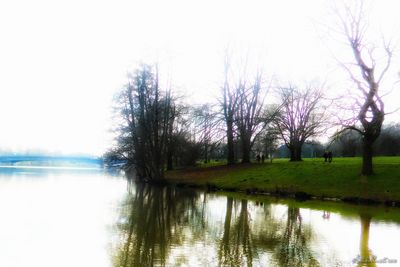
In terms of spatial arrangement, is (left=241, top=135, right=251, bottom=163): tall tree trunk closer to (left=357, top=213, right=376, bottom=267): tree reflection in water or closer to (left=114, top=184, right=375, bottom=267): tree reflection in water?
(left=114, top=184, right=375, bottom=267): tree reflection in water

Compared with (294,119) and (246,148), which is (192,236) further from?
(294,119)

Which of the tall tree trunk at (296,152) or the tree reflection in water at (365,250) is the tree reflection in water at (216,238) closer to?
the tree reflection in water at (365,250)

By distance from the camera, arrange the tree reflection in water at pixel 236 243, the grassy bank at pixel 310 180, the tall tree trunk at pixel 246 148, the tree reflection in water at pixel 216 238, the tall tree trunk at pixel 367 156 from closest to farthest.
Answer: the tree reflection in water at pixel 236 243 → the tree reflection in water at pixel 216 238 → the grassy bank at pixel 310 180 → the tall tree trunk at pixel 367 156 → the tall tree trunk at pixel 246 148

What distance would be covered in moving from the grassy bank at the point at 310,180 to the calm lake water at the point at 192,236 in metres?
5.23

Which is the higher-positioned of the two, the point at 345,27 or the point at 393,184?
the point at 345,27

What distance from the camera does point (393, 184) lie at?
98.2ft

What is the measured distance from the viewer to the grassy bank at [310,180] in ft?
97.7

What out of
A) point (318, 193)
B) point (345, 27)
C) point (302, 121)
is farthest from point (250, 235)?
point (302, 121)

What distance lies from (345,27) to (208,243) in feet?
76.1

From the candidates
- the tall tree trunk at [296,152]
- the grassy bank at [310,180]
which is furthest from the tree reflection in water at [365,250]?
the tall tree trunk at [296,152]

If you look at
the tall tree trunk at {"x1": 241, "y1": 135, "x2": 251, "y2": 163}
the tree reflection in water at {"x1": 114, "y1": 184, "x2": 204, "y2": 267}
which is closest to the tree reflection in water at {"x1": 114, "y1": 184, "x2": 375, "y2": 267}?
the tree reflection in water at {"x1": 114, "y1": 184, "x2": 204, "y2": 267}

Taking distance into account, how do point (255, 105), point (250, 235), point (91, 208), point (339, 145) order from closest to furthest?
point (250, 235) → point (91, 208) → point (255, 105) → point (339, 145)

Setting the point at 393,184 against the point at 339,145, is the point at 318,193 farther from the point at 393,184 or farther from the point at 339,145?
the point at 339,145

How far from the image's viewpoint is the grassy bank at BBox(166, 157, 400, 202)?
2978 cm
